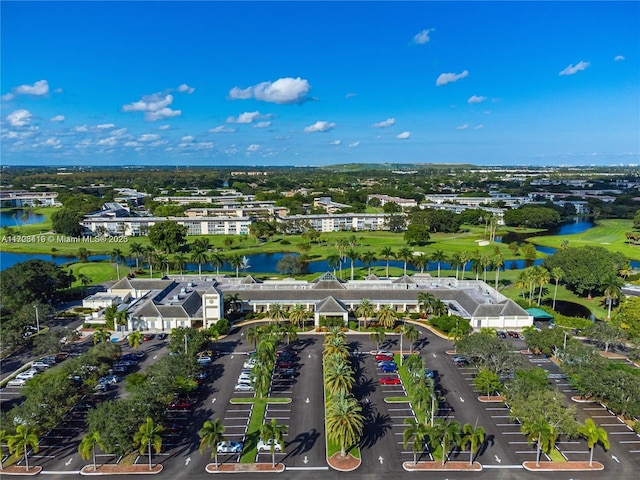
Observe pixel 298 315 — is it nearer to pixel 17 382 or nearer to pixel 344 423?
pixel 344 423

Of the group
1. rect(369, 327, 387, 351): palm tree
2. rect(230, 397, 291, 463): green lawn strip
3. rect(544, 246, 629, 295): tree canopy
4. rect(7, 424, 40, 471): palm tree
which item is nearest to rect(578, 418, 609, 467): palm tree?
rect(369, 327, 387, 351): palm tree

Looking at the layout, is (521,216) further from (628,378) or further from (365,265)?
(628,378)

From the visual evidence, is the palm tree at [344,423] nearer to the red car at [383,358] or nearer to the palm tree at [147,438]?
the palm tree at [147,438]

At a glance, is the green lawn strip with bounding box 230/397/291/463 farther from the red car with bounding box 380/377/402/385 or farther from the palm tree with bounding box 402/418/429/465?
the palm tree with bounding box 402/418/429/465

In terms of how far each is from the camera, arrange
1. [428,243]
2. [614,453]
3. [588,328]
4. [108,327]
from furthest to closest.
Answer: [428,243], [108,327], [588,328], [614,453]

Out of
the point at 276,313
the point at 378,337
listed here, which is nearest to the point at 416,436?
the point at 378,337

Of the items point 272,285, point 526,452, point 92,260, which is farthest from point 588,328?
point 92,260
